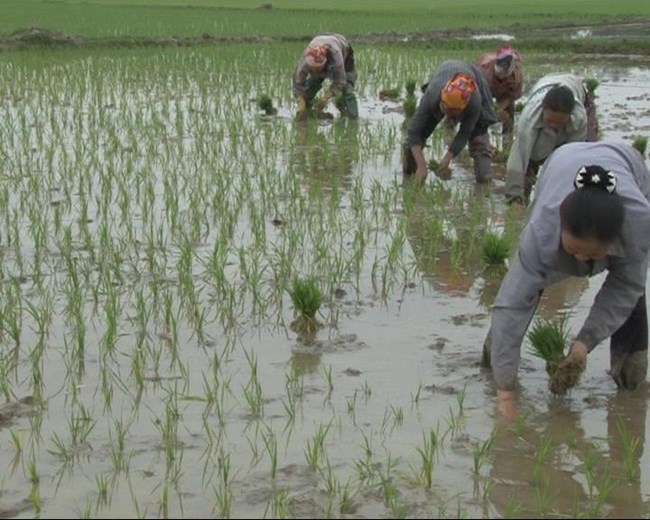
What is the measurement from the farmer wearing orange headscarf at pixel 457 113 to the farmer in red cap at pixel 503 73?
61 centimetres

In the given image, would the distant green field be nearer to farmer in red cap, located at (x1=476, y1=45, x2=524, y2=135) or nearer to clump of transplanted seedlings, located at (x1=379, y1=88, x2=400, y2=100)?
clump of transplanted seedlings, located at (x1=379, y1=88, x2=400, y2=100)

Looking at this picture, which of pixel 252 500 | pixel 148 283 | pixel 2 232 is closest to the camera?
pixel 252 500

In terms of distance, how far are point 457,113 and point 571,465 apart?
12.6 feet

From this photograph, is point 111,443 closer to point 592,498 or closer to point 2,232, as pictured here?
point 592,498

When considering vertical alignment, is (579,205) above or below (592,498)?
above

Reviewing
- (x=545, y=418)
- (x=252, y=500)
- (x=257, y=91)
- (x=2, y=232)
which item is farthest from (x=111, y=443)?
(x=257, y=91)

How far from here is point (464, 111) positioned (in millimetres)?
7105

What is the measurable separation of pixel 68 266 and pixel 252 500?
236cm

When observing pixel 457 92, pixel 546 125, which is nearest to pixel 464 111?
pixel 457 92

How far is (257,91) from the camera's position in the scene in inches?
463

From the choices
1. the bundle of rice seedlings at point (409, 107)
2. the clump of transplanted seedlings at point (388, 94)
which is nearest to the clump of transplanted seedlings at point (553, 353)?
the bundle of rice seedlings at point (409, 107)

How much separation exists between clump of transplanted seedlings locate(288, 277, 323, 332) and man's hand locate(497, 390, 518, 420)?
1047 mm

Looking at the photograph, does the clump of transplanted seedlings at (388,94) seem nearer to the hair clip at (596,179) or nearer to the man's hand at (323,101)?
the man's hand at (323,101)

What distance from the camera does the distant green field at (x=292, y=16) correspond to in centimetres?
1938
